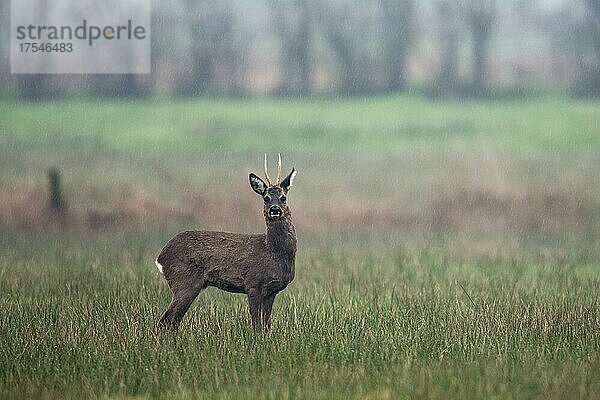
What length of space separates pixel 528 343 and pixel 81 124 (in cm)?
1455

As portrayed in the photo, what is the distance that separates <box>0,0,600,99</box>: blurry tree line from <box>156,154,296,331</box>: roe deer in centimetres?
1359

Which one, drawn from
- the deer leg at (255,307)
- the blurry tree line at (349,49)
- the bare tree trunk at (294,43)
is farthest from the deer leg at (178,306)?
the bare tree trunk at (294,43)

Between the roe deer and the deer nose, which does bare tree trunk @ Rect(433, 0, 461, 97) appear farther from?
the deer nose

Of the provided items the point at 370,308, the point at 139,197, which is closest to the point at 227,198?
the point at 139,197

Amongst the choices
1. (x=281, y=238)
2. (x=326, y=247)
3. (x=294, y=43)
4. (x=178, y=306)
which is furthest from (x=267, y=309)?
(x=294, y=43)

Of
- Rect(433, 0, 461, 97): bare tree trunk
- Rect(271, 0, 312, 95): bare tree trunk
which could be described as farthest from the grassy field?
Rect(271, 0, 312, 95): bare tree trunk

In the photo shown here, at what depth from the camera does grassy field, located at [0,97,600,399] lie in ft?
31.5

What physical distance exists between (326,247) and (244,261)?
6.71m

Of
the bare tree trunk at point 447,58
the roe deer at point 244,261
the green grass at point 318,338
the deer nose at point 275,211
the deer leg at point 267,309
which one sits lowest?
the green grass at point 318,338

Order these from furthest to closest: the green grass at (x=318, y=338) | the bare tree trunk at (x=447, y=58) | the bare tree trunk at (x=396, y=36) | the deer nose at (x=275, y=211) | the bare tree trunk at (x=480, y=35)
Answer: the bare tree trunk at (x=396, y=36), the bare tree trunk at (x=447, y=58), the bare tree trunk at (x=480, y=35), the deer nose at (x=275, y=211), the green grass at (x=318, y=338)

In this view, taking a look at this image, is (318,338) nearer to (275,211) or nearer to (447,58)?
(275,211)

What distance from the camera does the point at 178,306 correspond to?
35.2 ft

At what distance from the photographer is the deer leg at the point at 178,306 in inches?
422

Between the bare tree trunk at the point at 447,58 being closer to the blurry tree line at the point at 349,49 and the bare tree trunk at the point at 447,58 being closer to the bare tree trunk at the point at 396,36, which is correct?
the blurry tree line at the point at 349,49
